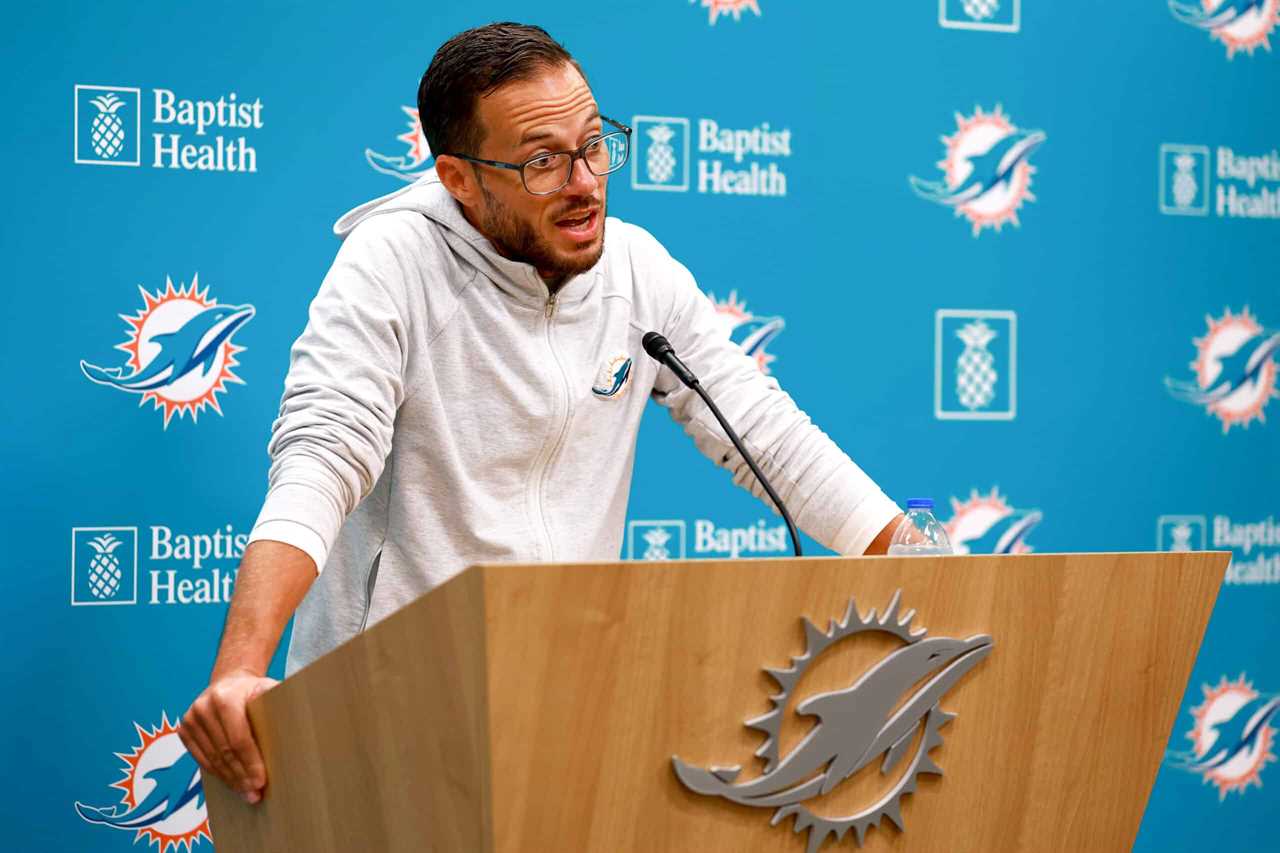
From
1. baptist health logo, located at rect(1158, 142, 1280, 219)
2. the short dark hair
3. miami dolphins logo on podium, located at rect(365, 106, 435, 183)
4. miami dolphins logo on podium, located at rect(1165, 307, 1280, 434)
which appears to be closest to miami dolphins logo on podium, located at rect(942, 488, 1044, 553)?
miami dolphins logo on podium, located at rect(1165, 307, 1280, 434)

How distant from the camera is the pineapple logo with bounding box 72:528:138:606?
2.21 meters

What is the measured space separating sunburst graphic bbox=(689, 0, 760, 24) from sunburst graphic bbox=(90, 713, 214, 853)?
1521 mm

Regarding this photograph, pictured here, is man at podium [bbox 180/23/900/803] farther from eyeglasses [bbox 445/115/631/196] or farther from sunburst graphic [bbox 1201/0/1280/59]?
sunburst graphic [bbox 1201/0/1280/59]

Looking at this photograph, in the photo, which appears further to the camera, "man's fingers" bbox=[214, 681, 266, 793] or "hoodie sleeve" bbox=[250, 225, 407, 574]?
"hoodie sleeve" bbox=[250, 225, 407, 574]

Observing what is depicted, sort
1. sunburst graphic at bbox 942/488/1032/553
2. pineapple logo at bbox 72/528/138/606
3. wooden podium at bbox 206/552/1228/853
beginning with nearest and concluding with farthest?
wooden podium at bbox 206/552/1228/853
pineapple logo at bbox 72/528/138/606
sunburst graphic at bbox 942/488/1032/553

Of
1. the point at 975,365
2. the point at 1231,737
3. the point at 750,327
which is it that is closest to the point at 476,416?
the point at 750,327

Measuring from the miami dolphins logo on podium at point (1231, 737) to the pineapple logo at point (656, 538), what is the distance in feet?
3.77

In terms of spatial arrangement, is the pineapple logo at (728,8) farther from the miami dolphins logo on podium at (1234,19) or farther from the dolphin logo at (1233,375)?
the dolphin logo at (1233,375)

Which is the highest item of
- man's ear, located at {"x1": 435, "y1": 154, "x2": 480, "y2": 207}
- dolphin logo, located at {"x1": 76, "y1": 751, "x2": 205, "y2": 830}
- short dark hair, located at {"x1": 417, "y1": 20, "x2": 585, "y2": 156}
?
short dark hair, located at {"x1": 417, "y1": 20, "x2": 585, "y2": 156}

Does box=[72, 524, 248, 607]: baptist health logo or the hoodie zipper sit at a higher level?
the hoodie zipper

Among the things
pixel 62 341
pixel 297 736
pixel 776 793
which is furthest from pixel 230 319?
pixel 776 793

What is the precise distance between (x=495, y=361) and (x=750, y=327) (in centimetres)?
84

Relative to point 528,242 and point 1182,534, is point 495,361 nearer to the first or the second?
point 528,242

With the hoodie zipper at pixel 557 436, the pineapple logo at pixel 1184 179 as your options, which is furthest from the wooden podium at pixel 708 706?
the pineapple logo at pixel 1184 179
